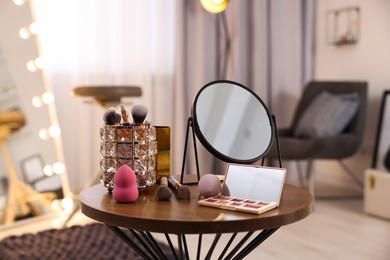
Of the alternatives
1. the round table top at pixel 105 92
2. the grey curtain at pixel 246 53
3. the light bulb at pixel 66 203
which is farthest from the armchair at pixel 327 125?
the light bulb at pixel 66 203

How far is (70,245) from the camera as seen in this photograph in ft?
7.30

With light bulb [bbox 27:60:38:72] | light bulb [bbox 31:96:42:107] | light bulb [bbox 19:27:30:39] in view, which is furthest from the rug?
light bulb [bbox 19:27:30:39]

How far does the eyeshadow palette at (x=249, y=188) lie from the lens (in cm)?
118

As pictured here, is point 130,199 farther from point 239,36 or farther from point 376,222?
point 239,36

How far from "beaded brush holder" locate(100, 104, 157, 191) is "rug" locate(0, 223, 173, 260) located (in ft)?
2.35

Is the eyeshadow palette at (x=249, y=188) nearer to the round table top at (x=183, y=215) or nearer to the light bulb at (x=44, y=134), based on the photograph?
the round table top at (x=183, y=215)

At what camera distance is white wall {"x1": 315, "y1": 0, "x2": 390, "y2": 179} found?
3465 mm

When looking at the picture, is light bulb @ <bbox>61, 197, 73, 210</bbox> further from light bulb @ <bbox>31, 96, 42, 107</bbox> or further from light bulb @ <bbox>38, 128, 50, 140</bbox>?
light bulb @ <bbox>31, 96, 42, 107</bbox>

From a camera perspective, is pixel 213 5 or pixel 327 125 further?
pixel 327 125

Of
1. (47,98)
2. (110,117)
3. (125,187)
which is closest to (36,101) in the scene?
(47,98)

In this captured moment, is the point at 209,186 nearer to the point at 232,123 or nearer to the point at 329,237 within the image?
the point at 232,123

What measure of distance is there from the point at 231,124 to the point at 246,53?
8.09ft

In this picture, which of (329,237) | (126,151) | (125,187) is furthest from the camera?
(329,237)

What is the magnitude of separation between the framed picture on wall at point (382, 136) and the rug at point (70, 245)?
176 cm
